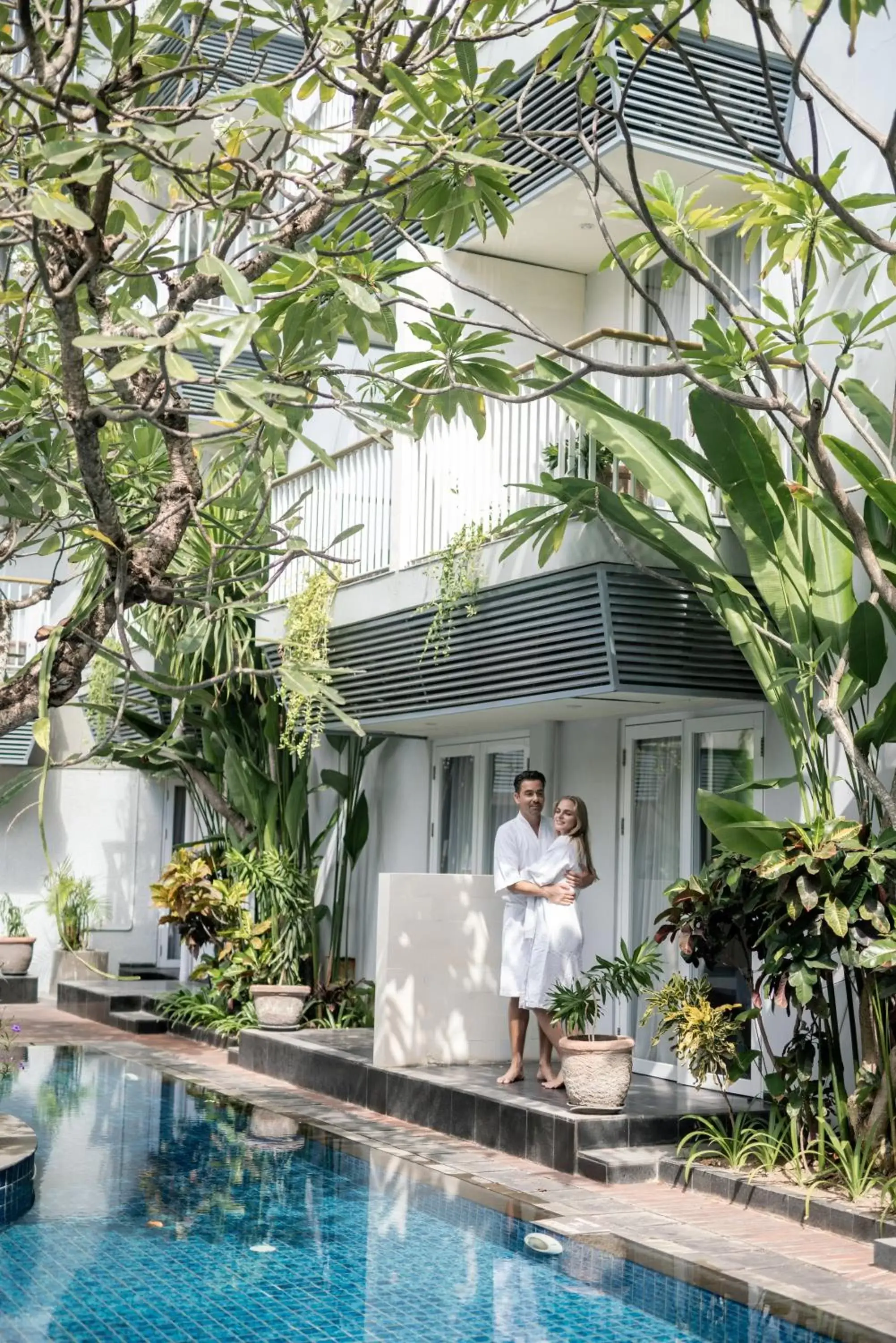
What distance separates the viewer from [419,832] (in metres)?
13.9

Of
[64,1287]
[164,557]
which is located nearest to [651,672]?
[164,557]

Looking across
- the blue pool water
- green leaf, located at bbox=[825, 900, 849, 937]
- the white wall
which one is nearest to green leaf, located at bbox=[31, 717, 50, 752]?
the blue pool water

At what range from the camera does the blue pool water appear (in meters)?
5.67

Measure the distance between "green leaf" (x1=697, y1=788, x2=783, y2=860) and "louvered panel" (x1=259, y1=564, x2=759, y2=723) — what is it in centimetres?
148

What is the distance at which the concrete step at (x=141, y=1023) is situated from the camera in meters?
15.1

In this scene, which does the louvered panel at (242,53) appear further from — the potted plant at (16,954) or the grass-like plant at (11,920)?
the grass-like plant at (11,920)

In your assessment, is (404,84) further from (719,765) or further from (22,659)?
(22,659)

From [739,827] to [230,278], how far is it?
178 inches

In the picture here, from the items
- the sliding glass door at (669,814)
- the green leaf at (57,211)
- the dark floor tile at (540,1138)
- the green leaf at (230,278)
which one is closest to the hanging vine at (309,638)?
the sliding glass door at (669,814)

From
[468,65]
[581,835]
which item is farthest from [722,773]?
[468,65]

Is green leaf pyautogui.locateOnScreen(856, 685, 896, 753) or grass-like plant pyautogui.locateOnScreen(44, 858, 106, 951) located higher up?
green leaf pyautogui.locateOnScreen(856, 685, 896, 753)

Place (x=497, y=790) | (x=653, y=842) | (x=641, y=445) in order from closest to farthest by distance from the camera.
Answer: (x=641, y=445) → (x=653, y=842) → (x=497, y=790)

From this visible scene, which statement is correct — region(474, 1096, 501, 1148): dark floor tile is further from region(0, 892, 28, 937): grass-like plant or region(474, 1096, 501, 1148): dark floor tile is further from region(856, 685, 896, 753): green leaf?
region(0, 892, 28, 937): grass-like plant

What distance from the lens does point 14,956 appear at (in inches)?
719
